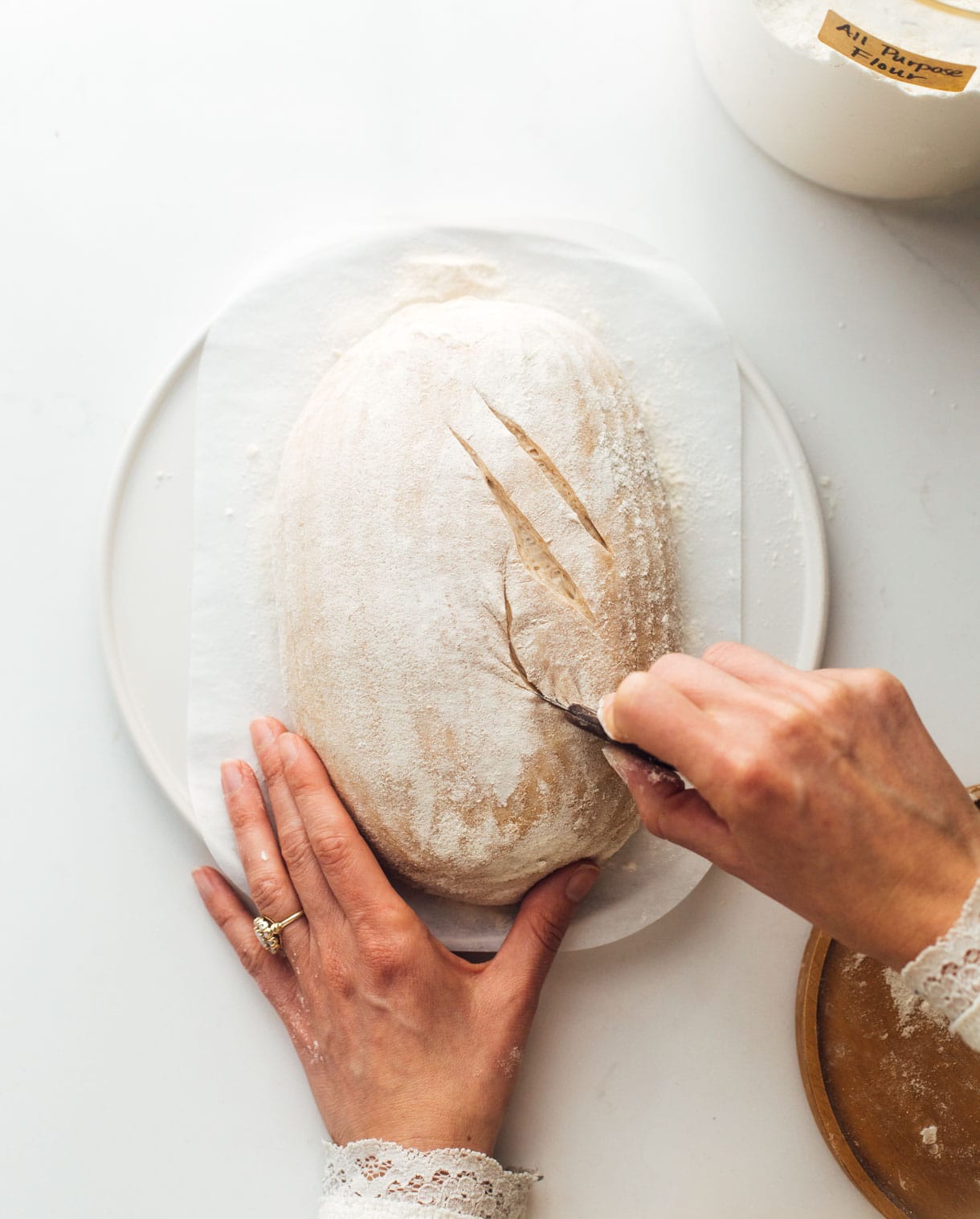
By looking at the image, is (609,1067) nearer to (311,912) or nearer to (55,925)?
(311,912)

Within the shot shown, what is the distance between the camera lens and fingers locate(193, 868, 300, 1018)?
40.9 inches

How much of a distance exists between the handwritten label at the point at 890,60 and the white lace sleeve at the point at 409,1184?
116 cm

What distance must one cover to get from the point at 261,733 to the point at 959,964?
0.70 meters

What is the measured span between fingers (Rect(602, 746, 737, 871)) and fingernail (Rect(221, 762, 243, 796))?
0.44m

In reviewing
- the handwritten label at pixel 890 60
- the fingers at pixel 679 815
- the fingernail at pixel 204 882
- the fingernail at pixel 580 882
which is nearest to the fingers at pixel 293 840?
the fingernail at pixel 204 882

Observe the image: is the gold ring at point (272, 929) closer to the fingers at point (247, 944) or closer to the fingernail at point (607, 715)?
the fingers at point (247, 944)

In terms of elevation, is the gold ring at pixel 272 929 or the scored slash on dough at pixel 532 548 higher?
the scored slash on dough at pixel 532 548

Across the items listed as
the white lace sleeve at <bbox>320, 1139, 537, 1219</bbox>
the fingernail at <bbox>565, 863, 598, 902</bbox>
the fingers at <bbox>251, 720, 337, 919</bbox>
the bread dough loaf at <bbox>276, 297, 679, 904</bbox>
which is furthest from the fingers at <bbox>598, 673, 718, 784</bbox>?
the white lace sleeve at <bbox>320, 1139, 537, 1219</bbox>

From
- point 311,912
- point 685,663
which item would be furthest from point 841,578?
point 311,912

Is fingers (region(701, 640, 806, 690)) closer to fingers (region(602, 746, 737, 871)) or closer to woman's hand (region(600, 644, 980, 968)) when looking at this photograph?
woman's hand (region(600, 644, 980, 968))

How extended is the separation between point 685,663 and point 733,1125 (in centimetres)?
68

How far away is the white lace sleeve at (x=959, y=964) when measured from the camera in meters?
0.71

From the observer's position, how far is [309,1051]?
1.03 m

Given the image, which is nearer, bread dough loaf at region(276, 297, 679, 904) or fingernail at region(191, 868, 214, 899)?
bread dough loaf at region(276, 297, 679, 904)
